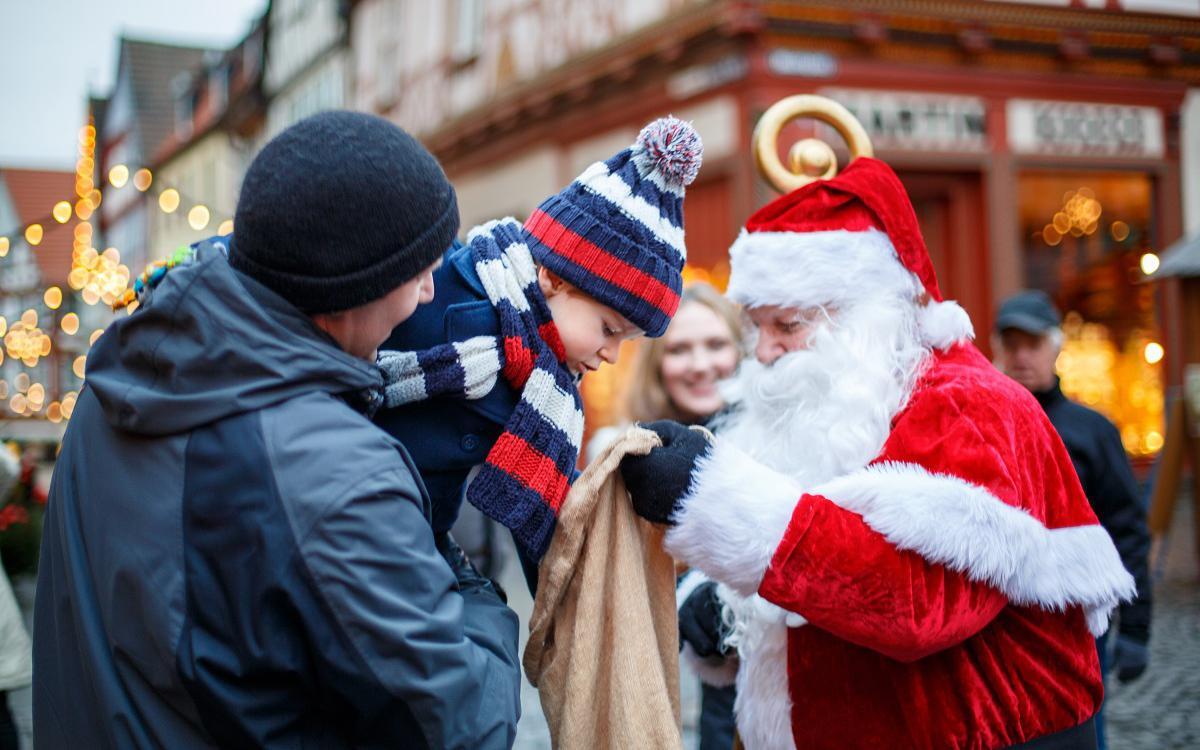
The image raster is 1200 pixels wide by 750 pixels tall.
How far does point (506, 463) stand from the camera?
1646 mm

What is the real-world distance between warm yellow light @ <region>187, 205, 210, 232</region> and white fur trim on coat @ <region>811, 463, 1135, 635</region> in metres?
6.42

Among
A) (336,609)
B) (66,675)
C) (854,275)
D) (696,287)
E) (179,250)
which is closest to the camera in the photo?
(336,609)

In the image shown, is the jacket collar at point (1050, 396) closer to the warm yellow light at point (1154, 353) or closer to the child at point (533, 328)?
the child at point (533, 328)

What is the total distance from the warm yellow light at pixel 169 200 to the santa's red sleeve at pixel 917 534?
6.48 meters

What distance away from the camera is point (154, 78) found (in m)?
36.0

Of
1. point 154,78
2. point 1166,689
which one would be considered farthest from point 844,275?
point 154,78

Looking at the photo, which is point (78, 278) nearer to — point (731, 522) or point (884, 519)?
point (731, 522)

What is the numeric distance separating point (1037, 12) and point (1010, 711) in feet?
29.5

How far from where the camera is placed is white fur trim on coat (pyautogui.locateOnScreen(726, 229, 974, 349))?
2094mm

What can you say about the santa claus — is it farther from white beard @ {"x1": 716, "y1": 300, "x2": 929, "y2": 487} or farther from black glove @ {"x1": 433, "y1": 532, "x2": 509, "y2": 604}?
black glove @ {"x1": 433, "y1": 532, "x2": 509, "y2": 604}

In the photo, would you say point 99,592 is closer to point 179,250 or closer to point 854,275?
point 179,250

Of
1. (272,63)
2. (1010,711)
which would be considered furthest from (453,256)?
(272,63)

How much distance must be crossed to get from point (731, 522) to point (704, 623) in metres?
0.69

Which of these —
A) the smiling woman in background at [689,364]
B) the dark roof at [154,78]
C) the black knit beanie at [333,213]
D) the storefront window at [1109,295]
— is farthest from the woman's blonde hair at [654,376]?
the dark roof at [154,78]
